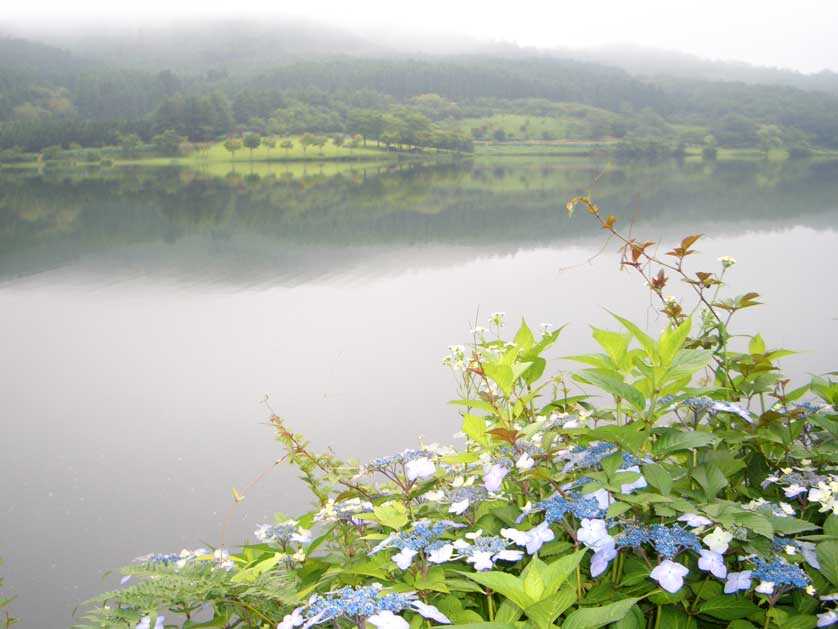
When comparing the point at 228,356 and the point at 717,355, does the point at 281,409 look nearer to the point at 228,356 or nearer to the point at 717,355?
the point at 228,356

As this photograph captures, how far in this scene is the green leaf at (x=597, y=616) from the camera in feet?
3.78

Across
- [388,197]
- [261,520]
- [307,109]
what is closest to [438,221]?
[388,197]

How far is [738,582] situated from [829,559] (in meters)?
0.18

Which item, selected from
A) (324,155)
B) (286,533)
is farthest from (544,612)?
(324,155)

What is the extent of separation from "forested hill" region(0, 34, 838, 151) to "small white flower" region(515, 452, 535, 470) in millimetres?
69000

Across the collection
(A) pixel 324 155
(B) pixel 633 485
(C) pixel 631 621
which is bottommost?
(C) pixel 631 621

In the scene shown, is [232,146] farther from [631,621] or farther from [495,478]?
[631,621]

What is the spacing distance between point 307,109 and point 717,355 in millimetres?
84955

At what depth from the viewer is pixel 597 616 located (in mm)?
1161

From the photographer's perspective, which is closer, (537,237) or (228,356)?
(228,356)

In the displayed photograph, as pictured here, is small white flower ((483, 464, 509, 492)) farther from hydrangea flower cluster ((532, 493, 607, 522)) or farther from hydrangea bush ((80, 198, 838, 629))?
hydrangea flower cluster ((532, 493, 607, 522))

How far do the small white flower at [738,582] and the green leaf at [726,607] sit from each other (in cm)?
8

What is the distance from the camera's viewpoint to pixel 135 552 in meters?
3.76

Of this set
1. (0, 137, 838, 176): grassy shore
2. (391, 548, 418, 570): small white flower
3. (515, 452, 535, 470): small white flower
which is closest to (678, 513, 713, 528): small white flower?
(515, 452, 535, 470): small white flower
